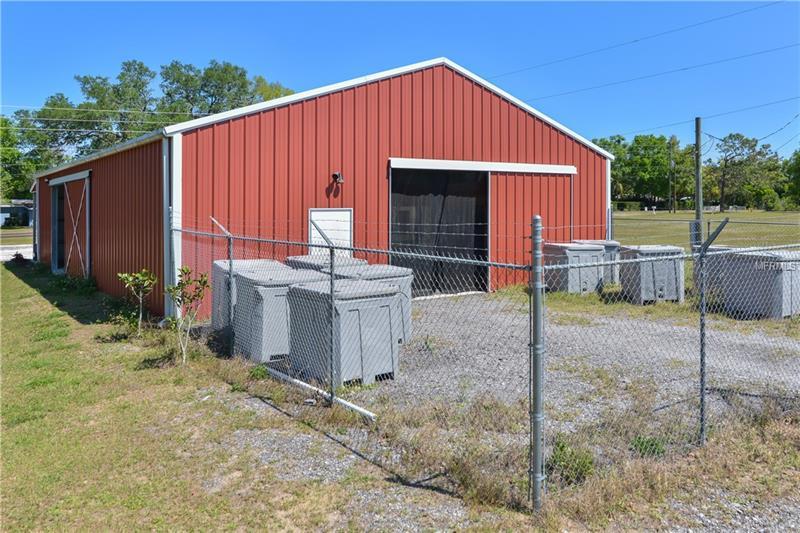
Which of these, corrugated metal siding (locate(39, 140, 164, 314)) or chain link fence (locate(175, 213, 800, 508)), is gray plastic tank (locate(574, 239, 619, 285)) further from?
corrugated metal siding (locate(39, 140, 164, 314))

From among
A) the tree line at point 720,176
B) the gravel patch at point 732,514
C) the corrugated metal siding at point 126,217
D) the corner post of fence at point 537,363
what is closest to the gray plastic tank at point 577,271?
the corrugated metal siding at point 126,217

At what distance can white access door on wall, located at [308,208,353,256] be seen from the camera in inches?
449

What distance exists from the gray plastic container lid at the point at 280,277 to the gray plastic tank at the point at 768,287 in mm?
7500

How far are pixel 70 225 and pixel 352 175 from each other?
936cm

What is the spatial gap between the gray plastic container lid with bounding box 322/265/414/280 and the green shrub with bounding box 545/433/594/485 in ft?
12.9

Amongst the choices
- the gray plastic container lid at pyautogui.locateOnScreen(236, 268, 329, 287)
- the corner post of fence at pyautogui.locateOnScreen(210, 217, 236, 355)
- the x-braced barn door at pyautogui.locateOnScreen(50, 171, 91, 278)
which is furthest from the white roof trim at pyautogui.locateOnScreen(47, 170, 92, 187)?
the gray plastic container lid at pyautogui.locateOnScreen(236, 268, 329, 287)

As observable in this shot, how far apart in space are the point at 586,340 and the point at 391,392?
3763 mm

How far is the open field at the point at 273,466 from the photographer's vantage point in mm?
3689

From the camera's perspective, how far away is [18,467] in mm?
4508

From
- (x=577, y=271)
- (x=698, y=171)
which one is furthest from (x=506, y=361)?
(x=698, y=171)

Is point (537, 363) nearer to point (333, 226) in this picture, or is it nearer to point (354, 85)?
point (333, 226)

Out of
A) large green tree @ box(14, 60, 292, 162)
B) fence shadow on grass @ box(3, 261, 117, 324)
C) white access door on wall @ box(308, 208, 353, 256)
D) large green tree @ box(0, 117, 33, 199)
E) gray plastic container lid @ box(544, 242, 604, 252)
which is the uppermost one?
large green tree @ box(14, 60, 292, 162)

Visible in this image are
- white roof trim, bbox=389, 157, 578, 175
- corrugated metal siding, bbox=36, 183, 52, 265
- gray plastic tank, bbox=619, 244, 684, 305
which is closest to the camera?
gray plastic tank, bbox=619, 244, 684, 305

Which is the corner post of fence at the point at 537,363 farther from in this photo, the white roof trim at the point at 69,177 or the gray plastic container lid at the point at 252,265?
the white roof trim at the point at 69,177
